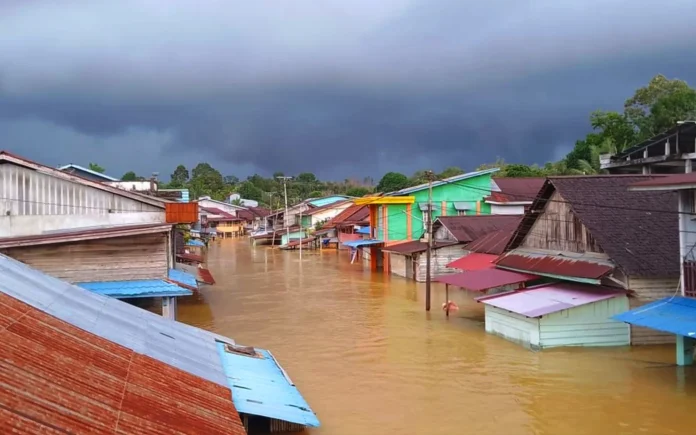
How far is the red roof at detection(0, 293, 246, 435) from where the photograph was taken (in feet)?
17.0

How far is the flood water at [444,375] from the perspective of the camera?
12719 mm

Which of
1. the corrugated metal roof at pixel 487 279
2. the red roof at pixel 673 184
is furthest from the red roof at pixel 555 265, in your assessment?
the red roof at pixel 673 184

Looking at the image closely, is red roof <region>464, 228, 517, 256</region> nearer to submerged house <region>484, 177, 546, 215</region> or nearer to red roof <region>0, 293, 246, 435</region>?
submerged house <region>484, 177, 546, 215</region>

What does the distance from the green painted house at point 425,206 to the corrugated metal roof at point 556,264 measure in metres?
19.2

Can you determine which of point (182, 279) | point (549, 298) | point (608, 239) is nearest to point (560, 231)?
point (608, 239)

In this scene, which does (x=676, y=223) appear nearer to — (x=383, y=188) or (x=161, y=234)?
(x=161, y=234)

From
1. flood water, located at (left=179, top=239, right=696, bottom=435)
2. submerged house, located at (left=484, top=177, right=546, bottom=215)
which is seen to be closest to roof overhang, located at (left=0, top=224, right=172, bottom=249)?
flood water, located at (left=179, top=239, right=696, bottom=435)

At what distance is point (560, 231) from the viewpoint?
21031 millimetres

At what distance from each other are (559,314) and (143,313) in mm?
11606

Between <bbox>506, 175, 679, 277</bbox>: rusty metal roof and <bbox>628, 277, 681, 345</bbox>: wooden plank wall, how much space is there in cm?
39

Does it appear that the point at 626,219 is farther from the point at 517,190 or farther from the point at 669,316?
the point at 517,190

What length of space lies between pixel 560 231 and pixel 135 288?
46.0ft

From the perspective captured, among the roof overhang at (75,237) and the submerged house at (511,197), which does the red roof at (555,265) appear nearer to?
the roof overhang at (75,237)

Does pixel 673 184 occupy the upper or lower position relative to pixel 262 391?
upper
